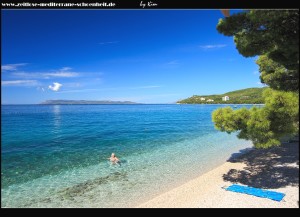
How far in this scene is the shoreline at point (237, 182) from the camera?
7013 mm

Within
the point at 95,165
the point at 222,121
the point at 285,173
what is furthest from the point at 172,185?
the point at 95,165

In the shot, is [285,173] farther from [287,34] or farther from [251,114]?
[287,34]

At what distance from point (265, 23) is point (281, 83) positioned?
2.26 meters

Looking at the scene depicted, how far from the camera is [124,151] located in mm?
20250

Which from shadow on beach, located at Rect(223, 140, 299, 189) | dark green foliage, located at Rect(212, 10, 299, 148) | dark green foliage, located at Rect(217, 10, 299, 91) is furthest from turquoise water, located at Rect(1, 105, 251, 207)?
dark green foliage, located at Rect(217, 10, 299, 91)

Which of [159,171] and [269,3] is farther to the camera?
[159,171]

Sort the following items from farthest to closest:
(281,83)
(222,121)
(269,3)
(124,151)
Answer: (124,151) → (222,121) → (281,83) → (269,3)

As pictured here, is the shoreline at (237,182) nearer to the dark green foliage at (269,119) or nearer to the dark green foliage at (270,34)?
the dark green foliage at (269,119)

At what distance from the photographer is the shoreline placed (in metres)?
7.01

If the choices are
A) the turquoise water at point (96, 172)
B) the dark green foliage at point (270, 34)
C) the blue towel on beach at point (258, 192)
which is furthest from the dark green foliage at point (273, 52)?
the turquoise water at point (96, 172)

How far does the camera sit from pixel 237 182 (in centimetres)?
1040

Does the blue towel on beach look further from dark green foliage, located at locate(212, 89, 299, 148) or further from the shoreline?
dark green foliage, located at locate(212, 89, 299, 148)

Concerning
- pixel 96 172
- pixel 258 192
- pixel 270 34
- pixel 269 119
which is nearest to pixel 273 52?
pixel 270 34

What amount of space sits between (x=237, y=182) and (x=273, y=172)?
5.42 ft
